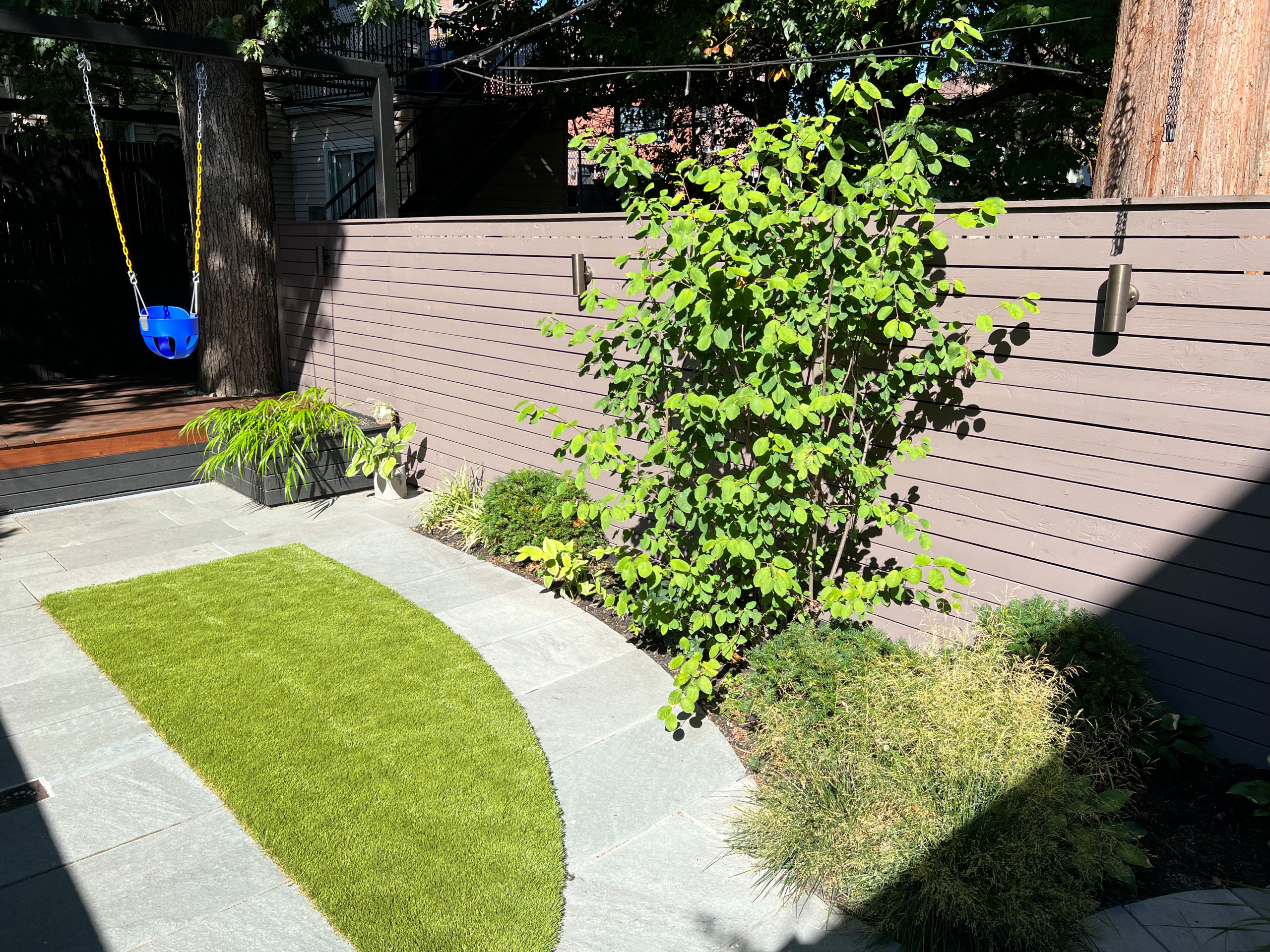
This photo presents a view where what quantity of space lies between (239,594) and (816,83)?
8558mm

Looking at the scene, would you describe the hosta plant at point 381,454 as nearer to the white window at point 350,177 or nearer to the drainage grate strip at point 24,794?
the drainage grate strip at point 24,794

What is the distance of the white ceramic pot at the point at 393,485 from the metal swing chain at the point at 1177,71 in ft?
17.7

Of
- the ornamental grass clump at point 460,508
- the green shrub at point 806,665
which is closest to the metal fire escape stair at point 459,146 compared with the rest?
the ornamental grass clump at point 460,508

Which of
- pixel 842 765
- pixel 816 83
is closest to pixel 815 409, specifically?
pixel 842 765

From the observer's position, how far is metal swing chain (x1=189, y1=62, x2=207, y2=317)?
284 inches

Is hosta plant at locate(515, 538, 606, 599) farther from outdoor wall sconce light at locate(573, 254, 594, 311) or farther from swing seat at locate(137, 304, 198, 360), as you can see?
swing seat at locate(137, 304, 198, 360)

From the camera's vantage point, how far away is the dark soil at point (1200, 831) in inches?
114

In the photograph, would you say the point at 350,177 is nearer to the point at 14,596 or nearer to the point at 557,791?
the point at 14,596

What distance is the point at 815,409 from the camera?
3.57m

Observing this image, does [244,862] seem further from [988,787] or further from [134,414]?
[134,414]

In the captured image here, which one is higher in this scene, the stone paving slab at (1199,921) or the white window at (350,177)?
the white window at (350,177)

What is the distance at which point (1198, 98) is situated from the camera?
3.70 m

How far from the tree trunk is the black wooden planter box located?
17.8ft

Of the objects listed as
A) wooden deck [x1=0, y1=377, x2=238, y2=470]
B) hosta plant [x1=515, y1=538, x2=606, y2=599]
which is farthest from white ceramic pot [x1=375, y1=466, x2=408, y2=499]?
hosta plant [x1=515, y1=538, x2=606, y2=599]
